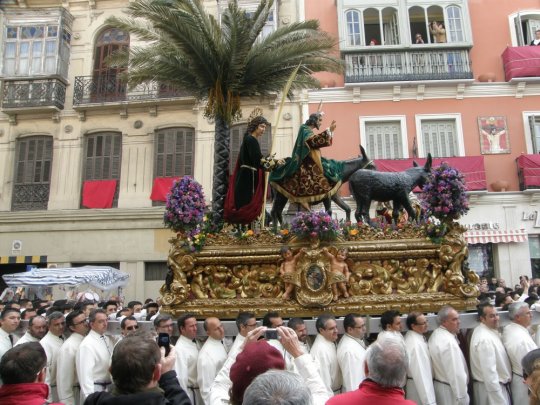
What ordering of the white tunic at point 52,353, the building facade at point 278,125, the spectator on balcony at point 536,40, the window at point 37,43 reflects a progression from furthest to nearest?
1. the window at point 37,43
2. the spectator on balcony at point 536,40
3. the building facade at point 278,125
4. the white tunic at point 52,353

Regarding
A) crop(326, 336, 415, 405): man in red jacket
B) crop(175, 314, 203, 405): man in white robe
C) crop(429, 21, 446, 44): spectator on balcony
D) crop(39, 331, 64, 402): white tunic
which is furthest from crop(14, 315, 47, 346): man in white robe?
crop(429, 21, 446, 44): spectator on balcony

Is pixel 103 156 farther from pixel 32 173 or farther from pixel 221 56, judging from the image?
pixel 221 56

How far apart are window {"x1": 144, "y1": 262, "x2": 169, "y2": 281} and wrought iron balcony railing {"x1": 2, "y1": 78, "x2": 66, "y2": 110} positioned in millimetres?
7265

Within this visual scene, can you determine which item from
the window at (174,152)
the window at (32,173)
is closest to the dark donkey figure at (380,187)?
the window at (174,152)

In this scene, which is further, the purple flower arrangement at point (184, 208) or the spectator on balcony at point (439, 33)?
the spectator on balcony at point (439, 33)

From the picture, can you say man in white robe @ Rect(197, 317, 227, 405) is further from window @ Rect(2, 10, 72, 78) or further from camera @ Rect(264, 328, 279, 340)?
window @ Rect(2, 10, 72, 78)

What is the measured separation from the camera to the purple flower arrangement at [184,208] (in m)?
8.24

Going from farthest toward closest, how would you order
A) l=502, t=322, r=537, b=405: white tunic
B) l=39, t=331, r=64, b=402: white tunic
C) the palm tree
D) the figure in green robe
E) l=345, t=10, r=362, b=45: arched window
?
1. l=345, t=10, r=362, b=45: arched window
2. the palm tree
3. the figure in green robe
4. l=39, t=331, r=64, b=402: white tunic
5. l=502, t=322, r=537, b=405: white tunic

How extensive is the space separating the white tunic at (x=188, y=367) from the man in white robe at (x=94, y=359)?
854 millimetres

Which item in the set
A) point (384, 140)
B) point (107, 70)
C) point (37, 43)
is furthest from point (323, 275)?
point (37, 43)

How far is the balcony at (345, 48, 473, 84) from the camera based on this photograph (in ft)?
61.2

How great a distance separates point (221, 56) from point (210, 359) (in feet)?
21.2

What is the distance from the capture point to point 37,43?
20.6 m

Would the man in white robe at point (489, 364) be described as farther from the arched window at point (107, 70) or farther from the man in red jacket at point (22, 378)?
the arched window at point (107, 70)
